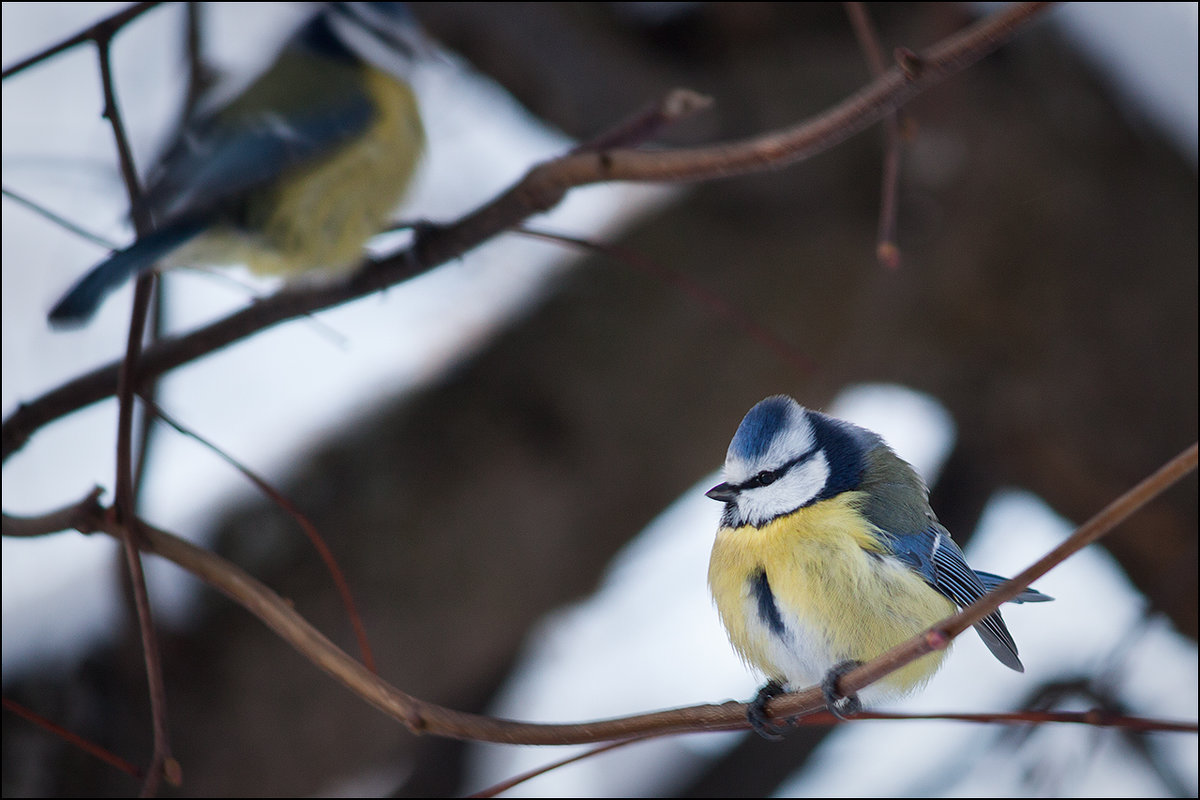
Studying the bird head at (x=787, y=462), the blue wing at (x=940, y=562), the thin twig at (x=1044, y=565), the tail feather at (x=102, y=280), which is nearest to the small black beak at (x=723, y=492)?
the bird head at (x=787, y=462)

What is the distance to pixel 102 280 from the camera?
0.69 meters

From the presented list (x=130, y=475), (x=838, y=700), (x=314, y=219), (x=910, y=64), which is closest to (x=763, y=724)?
Answer: (x=838, y=700)

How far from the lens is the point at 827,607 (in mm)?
653

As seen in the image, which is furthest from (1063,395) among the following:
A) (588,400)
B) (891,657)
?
(891,657)

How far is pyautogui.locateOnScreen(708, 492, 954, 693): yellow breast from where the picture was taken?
64 centimetres

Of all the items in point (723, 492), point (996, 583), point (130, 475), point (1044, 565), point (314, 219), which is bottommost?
point (1044, 565)

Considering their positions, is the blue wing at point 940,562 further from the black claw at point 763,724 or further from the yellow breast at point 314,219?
the yellow breast at point 314,219

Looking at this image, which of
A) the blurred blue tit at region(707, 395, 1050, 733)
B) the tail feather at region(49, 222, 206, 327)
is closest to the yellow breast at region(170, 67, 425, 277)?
the tail feather at region(49, 222, 206, 327)

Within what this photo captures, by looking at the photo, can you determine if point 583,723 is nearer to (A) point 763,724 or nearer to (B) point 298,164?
(A) point 763,724

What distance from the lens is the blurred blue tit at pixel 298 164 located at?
2.63 feet

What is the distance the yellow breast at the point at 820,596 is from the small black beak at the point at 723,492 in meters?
0.07

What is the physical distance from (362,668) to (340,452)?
0.77 metres

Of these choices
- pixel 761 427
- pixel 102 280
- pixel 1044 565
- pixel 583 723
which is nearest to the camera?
pixel 1044 565

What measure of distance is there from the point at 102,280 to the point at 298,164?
0.25 metres
